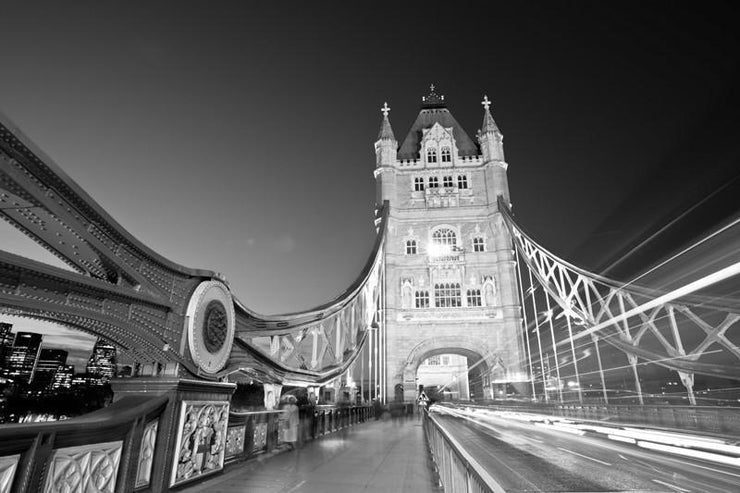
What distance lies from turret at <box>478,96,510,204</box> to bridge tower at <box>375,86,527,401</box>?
0.08 metres

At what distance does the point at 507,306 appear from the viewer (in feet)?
90.7

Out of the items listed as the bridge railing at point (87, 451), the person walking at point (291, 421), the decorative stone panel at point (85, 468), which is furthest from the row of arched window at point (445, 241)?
the decorative stone panel at point (85, 468)

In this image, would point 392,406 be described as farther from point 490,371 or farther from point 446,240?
point 446,240

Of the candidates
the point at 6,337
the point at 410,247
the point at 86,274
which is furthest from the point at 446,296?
the point at 86,274

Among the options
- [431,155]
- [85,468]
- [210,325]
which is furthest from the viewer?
[431,155]

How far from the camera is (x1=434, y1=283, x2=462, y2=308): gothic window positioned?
29125 millimetres

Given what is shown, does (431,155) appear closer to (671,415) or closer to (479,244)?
(479,244)

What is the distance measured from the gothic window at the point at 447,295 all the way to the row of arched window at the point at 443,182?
8.17 metres

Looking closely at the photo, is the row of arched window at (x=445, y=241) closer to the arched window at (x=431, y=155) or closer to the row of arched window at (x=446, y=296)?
the row of arched window at (x=446, y=296)

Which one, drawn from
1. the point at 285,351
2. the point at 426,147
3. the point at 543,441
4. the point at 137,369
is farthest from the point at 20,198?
the point at 426,147

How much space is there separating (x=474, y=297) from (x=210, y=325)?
26.3 meters

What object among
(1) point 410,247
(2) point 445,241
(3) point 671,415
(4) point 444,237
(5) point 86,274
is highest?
(4) point 444,237

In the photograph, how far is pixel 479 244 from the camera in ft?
99.2

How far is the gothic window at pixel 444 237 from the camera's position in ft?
100
